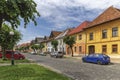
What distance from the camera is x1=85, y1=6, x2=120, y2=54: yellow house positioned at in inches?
1502

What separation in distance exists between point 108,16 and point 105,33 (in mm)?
3341

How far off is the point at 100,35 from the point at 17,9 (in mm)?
33609

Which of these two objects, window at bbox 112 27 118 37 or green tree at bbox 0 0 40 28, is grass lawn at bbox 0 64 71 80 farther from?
window at bbox 112 27 118 37

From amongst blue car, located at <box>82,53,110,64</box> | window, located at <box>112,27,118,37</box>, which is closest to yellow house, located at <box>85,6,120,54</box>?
window, located at <box>112,27,118,37</box>

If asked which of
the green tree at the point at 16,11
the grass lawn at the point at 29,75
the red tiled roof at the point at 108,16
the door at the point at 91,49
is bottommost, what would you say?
the grass lawn at the point at 29,75

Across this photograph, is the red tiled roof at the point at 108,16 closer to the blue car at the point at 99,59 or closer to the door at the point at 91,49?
the door at the point at 91,49

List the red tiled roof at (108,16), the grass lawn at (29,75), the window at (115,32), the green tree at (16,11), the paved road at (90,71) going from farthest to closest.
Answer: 1. the red tiled roof at (108,16)
2. the window at (115,32)
3. the paved road at (90,71)
4. the grass lawn at (29,75)
5. the green tree at (16,11)

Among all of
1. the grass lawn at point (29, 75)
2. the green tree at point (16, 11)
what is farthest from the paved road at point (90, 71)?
the green tree at point (16, 11)

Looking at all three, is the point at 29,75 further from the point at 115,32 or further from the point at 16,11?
the point at 115,32

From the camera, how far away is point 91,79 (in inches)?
553

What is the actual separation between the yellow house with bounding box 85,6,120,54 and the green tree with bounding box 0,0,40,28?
90.6 ft

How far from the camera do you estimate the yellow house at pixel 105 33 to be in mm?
38156

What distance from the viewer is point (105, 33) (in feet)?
136

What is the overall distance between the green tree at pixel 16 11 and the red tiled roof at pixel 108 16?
1097 inches
